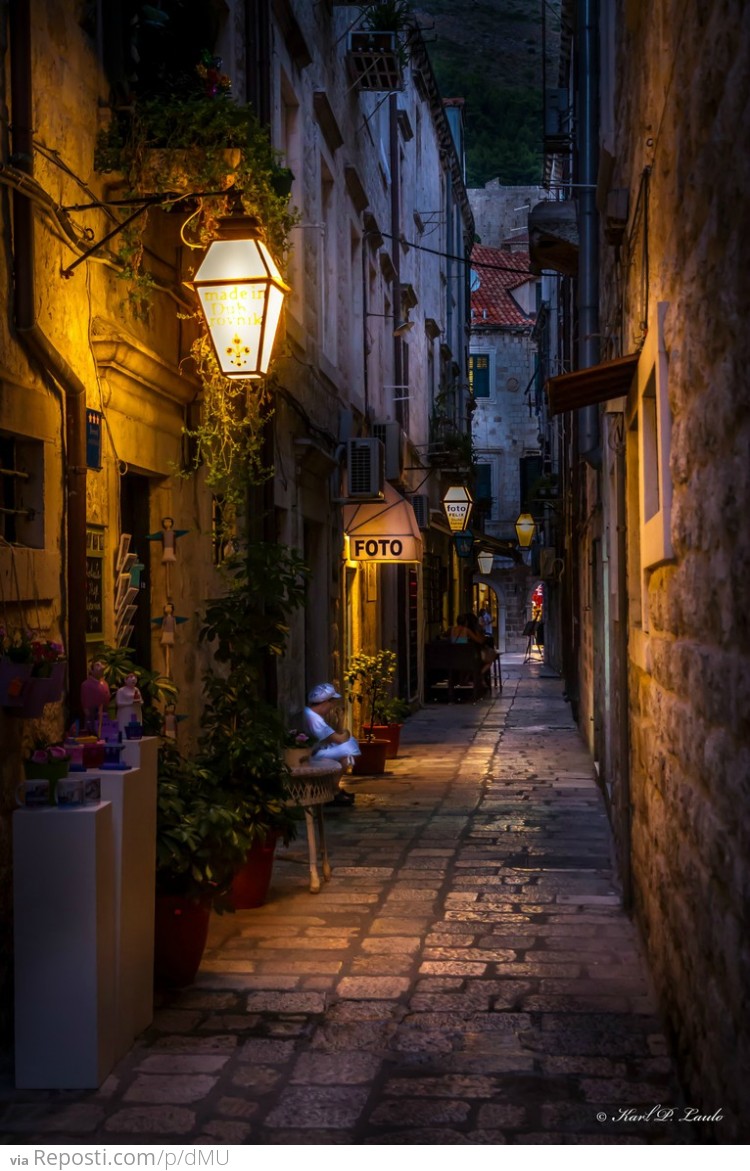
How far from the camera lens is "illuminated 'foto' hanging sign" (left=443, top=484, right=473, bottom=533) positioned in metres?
25.8

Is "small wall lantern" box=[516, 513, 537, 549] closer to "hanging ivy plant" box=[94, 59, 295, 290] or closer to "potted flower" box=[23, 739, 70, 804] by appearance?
"hanging ivy plant" box=[94, 59, 295, 290]

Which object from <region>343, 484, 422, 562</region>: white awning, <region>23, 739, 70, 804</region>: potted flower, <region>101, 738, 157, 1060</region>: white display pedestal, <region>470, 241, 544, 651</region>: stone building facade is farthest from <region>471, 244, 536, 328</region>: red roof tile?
<region>23, 739, 70, 804</region>: potted flower

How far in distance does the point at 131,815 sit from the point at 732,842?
258cm

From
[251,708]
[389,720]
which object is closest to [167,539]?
[251,708]

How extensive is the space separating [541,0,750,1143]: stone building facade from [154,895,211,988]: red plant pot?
2.10m

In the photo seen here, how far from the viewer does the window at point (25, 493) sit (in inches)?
225

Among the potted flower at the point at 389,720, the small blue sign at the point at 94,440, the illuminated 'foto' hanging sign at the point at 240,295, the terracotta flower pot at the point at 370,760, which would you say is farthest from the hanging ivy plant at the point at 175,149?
the potted flower at the point at 389,720

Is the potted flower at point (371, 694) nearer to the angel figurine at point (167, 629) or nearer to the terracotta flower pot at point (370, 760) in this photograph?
the terracotta flower pot at point (370, 760)

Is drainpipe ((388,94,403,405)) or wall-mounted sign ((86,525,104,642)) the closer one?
wall-mounted sign ((86,525,104,642))

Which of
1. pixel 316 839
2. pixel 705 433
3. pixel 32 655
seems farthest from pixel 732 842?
pixel 316 839

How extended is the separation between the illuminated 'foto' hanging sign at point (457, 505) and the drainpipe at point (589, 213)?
1341 centimetres

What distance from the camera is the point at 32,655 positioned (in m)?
5.11

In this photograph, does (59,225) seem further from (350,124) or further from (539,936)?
(350,124)

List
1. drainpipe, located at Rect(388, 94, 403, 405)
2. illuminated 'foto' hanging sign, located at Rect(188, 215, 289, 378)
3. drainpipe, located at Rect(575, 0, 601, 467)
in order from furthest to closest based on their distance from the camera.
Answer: drainpipe, located at Rect(388, 94, 403, 405) → drainpipe, located at Rect(575, 0, 601, 467) → illuminated 'foto' hanging sign, located at Rect(188, 215, 289, 378)
